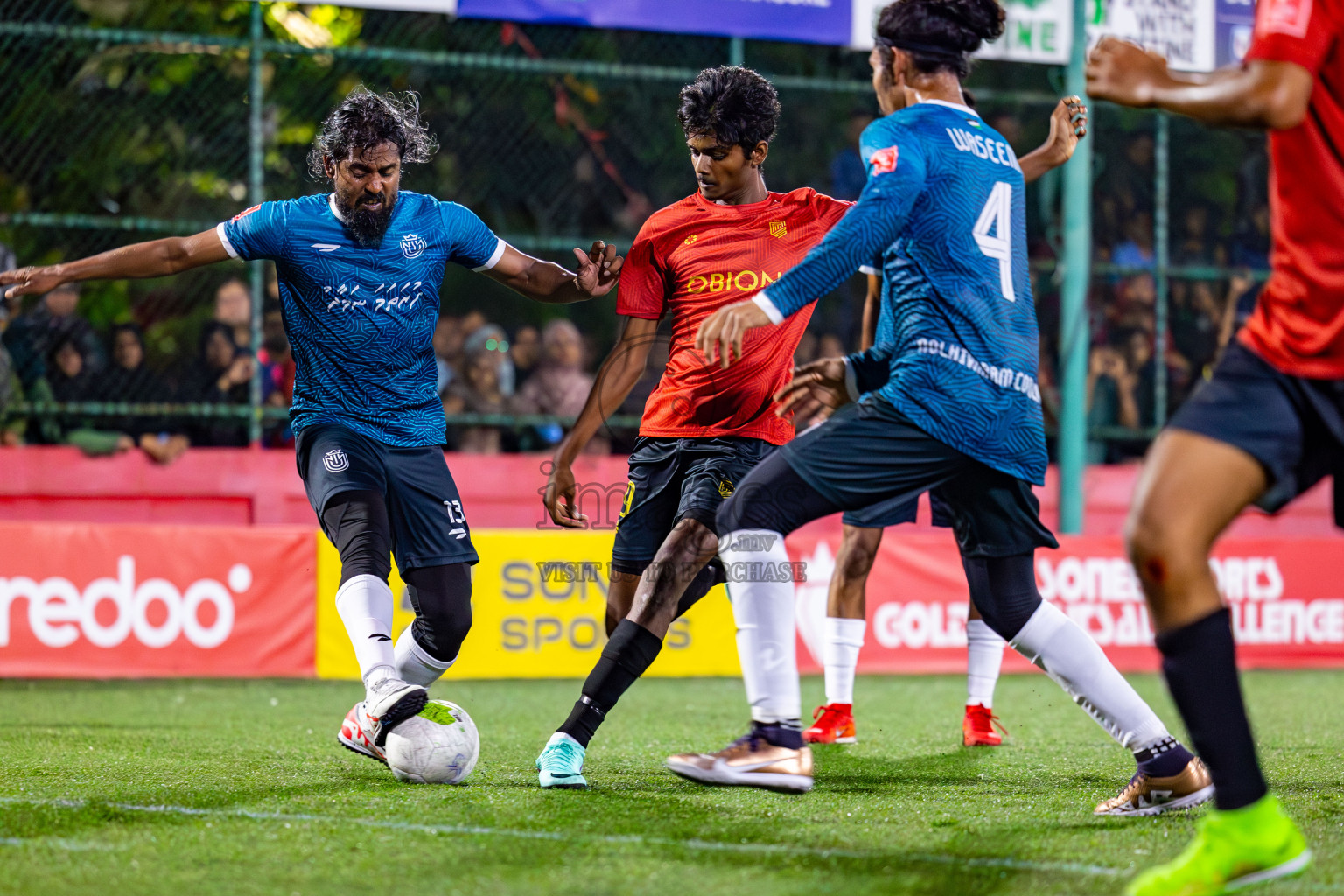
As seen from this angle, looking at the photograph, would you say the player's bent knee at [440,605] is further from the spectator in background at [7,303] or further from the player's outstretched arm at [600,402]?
the spectator in background at [7,303]

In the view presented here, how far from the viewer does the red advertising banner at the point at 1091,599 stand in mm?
10156

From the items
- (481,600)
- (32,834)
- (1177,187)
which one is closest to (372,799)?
(32,834)

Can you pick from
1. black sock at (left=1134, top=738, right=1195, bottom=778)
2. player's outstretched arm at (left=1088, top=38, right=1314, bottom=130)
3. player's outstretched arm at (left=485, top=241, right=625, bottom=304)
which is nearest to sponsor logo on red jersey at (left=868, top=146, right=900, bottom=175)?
player's outstretched arm at (left=1088, top=38, right=1314, bottom=130)

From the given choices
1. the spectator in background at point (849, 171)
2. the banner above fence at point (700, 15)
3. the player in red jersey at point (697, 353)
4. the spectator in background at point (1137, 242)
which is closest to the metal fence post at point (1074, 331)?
the spectator in background at point (849, 171)

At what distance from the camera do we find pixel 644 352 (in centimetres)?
515

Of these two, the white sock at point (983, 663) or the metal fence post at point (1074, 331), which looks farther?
the metal fence post at point (1074, 331)

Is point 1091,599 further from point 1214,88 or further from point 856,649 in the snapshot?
point 1214,88

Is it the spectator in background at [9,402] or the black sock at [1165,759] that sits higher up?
the spectator in background at [9,402]

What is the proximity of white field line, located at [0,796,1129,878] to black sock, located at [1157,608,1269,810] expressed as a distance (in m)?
0.44

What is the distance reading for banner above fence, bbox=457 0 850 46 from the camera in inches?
440

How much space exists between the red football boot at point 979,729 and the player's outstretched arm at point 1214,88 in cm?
351

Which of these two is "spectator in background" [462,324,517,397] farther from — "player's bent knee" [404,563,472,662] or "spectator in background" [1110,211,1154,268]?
"player's bent knee" [404,563,472,662]

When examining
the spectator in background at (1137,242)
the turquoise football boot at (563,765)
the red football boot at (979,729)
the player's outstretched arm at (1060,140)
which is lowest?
the red football boot at (979,729)

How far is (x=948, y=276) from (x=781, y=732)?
1307 mm
